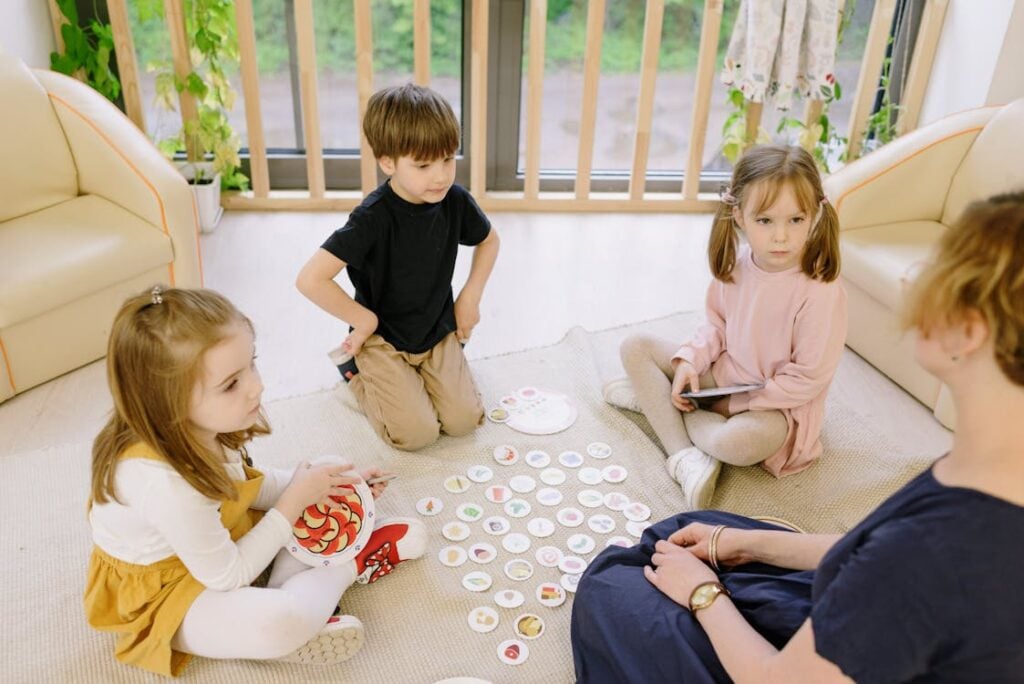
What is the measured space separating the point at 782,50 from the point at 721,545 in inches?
92.8

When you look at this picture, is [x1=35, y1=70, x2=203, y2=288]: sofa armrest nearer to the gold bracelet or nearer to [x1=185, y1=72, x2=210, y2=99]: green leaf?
[x1=185, y1=72, x2=210, y2=99]: green leaf

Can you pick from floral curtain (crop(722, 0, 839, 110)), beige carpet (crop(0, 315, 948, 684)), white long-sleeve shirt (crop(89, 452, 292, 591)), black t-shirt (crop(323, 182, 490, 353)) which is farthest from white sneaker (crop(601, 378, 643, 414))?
floral curtain (crop(722, 0, 839, 110))

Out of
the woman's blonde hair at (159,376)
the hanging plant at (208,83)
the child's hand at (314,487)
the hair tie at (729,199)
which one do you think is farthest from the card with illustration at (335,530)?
the hanging plant at (208,83)

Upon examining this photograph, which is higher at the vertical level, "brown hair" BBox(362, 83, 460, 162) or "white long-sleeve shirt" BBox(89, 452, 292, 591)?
"brown hair" BBox(362, 83, 460, 162)

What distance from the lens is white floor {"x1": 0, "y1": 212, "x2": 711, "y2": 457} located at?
2.30m

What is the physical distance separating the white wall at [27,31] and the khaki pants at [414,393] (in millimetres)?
1515

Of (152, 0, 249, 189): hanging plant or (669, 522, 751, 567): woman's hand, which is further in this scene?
(152, 0, 249, 189): hanging plant

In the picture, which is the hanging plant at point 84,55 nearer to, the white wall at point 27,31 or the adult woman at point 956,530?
the white wall at point 27,31

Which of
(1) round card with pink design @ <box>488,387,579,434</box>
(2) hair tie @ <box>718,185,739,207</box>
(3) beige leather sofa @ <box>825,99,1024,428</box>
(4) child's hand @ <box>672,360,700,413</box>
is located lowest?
(1) round card with pink design @ <box>488,387,579,434</box>

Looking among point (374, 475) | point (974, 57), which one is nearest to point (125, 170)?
point (374, 475)

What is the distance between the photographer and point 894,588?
94 centimetres

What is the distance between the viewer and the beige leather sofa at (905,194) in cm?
253

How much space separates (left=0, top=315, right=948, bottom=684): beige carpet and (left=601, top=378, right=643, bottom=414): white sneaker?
3cm

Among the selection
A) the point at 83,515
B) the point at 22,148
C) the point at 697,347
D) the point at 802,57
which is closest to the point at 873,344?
the point at 697,347
